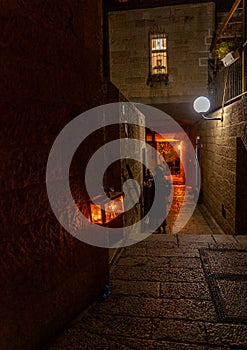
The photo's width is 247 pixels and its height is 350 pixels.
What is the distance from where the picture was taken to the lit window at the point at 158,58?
1274cm

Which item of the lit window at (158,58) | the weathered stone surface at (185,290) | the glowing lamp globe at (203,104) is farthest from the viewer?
the lit window at (158,58)

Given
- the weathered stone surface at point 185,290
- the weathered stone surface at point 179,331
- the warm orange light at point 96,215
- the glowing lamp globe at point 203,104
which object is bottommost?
the weathered stone surface at point 179,331

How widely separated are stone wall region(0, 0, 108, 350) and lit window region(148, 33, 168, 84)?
33.7 feet

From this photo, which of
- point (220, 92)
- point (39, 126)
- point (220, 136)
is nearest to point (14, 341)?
A: point (39, 126)

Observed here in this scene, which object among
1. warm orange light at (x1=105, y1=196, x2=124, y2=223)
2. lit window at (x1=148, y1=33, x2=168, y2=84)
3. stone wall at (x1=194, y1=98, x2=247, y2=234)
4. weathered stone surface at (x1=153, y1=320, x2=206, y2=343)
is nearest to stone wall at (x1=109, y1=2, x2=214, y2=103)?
lit window at (x1=148, y1=33, x2=168, y2=84)

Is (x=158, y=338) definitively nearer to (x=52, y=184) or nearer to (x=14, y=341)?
(x=14, y=341)

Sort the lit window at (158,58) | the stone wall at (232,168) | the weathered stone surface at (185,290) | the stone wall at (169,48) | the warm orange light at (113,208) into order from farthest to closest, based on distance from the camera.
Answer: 1. the lit window at (158,58)
2. the stone wall at (169,48)
3. the stone wall at (232,168)
4. the weathered stone surface at (185,290)
5. the warm orange light at (113,208)

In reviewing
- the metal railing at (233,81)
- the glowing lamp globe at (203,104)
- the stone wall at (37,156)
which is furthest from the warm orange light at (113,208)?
the glowing lamp globe at (203,104)

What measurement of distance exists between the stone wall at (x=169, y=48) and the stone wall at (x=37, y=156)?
10.4 metres

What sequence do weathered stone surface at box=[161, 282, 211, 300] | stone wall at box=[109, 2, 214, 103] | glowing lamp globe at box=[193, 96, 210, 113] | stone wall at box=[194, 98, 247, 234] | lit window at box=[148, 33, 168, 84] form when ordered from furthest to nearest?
lit window at box=[148, 33, 168, 84] → stone wall at box=[109, 2, 214, 103] → glowing lamp globe at box=[193, 96, 210, 113] → stone wall at box=[194, 98, 247, 234] → weathered stone surface at box=[161, 282, 211, 300]

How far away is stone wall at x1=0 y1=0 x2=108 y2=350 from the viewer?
2.12 m

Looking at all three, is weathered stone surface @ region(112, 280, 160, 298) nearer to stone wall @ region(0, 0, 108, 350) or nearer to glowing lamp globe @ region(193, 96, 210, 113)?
stone wall @ region(0, 0, 108, 350)

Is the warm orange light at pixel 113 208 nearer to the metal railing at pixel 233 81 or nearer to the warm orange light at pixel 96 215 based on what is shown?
the warm orange light at pixel 96 215

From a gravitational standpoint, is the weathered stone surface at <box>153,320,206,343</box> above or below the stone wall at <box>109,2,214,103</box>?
below
